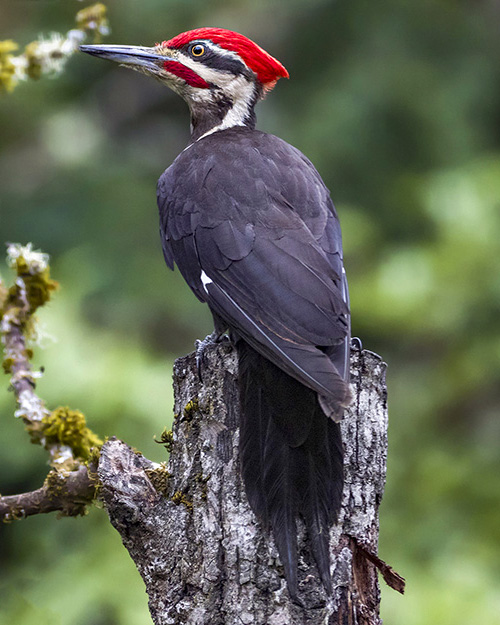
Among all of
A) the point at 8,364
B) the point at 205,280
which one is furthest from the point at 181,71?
the point at 8,364

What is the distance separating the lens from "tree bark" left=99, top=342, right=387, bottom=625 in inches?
86.3

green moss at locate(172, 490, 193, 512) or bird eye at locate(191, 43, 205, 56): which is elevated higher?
bird eye at locate(191, 43, 205, 56)

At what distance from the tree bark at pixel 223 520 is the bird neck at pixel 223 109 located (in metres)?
1.37

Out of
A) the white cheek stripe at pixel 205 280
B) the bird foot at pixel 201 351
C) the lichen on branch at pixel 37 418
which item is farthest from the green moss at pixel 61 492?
the white cheek stripe at pixel 205 280

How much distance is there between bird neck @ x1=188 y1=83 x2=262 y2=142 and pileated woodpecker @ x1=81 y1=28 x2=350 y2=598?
0.81ft

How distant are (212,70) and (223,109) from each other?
159mm

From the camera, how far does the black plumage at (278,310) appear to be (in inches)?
88.4

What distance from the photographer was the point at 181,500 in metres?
2.35

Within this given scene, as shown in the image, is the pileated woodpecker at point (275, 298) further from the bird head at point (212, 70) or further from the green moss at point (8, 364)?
the green moss at point (8, 364)

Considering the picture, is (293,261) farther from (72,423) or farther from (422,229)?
(422,229)

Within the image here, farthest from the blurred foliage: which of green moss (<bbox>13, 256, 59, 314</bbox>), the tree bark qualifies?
the tree bark

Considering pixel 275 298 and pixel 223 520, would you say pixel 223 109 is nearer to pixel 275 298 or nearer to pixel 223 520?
pixel 275 298

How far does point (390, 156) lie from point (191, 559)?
5.04 metres

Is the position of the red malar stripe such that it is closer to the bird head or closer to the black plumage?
the bird head
